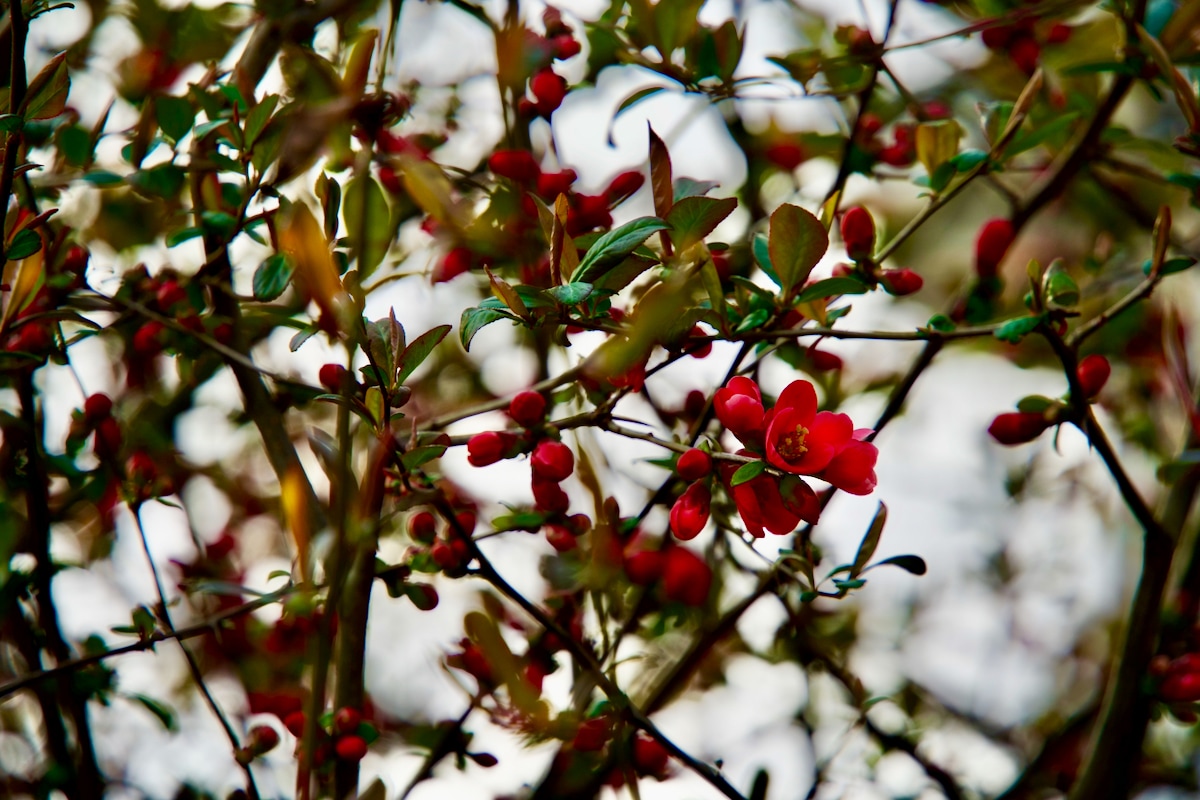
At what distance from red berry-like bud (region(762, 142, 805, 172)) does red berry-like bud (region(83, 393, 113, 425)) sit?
920 mm

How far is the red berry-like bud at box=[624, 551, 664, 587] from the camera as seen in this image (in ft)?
3.34

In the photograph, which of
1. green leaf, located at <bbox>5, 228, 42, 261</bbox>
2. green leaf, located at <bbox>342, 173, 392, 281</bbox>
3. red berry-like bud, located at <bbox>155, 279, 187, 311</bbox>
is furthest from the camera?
red berry-like bud, located at <bbox>155, 279, 187, 311</bbox>

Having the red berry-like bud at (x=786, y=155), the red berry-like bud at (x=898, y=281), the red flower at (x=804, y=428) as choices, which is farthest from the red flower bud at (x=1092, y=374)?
the red berry-like bud at (x=786, y=155)

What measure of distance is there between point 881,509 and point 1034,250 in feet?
7.41

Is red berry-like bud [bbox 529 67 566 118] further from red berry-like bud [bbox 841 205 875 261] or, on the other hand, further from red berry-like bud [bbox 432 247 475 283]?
red berry-like bud [bbox 841 205 875 261]

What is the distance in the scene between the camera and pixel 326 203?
2.54 ft

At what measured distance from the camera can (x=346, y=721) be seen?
863mm

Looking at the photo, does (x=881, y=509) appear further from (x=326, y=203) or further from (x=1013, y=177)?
(x=1013, y=177)

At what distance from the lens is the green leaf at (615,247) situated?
677 millimetres

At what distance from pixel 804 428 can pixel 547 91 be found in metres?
0.48

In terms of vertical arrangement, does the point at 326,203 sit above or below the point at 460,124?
below

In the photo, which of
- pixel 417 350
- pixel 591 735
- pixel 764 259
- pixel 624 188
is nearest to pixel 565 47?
pixel 624 188

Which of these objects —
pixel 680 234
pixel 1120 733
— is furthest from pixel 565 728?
pixel 1120 733

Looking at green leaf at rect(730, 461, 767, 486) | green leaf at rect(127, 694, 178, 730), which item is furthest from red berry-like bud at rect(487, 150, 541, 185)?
green leaf at rect(127, 694, 178, 730)
